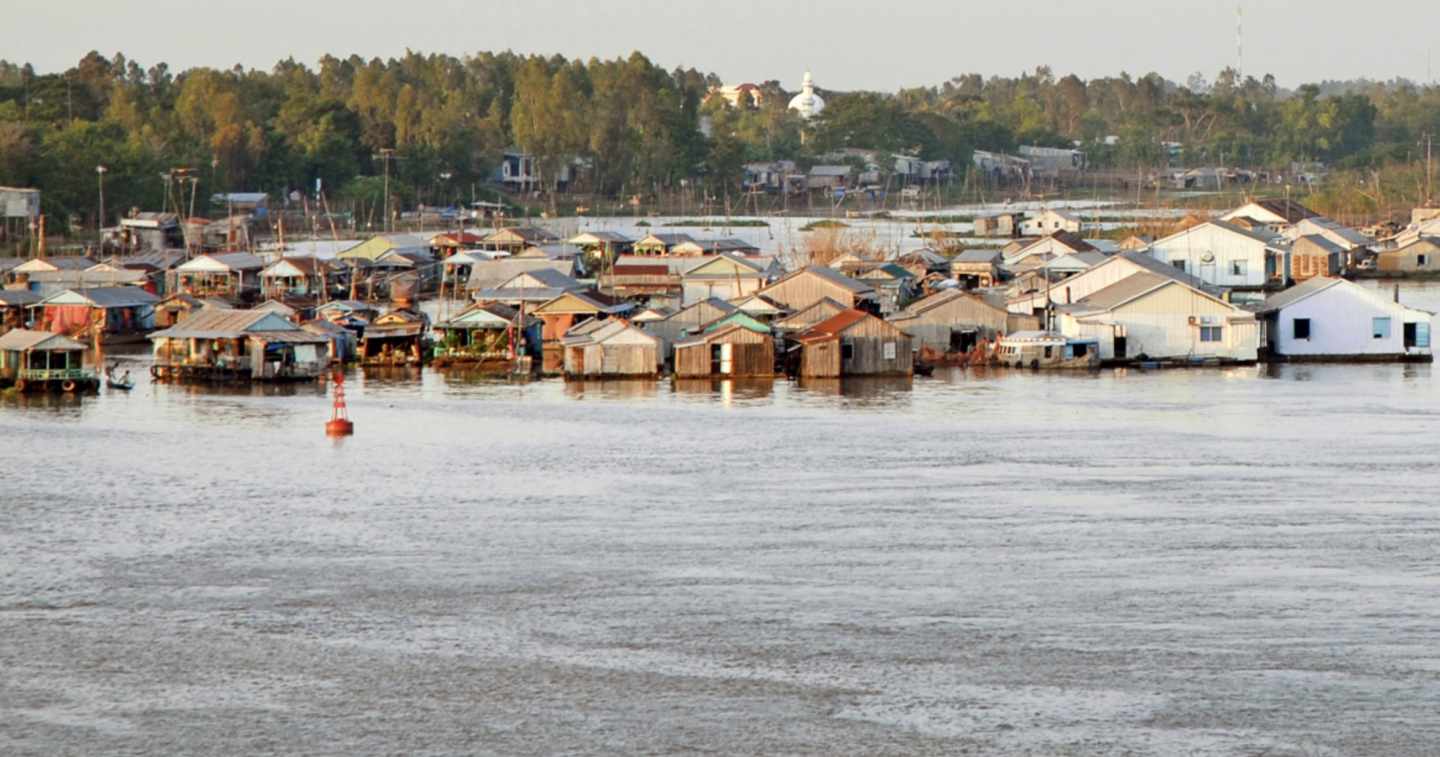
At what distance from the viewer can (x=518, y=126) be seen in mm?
65438

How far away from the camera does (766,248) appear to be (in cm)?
4575

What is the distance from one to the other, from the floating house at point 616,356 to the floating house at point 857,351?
1680mm

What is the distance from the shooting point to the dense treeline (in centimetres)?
4919

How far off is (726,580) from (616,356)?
1111 cm

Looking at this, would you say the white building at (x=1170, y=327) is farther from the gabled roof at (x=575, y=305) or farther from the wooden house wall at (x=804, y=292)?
the gabled roof at (x=575, y=305)

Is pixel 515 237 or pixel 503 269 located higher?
pixel 515 237

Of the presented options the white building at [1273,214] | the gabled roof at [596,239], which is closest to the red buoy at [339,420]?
the gabled roof at [596,239]

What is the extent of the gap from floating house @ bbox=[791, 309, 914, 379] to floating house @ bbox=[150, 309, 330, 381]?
5.57 metres

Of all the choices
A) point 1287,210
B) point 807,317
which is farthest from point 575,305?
point 1287,210

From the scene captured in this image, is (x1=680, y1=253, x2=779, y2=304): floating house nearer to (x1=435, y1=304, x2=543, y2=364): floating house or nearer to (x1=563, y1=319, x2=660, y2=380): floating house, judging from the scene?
(x1=435, y1=304, x2=543, y2=364): floating house

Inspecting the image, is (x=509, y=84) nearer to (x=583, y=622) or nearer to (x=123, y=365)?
(x=123, y=365)

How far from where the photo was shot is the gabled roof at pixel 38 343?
22.8 metres

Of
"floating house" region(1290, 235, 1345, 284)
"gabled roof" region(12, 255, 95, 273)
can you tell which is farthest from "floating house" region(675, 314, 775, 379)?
"floating house" region(1290, 235, 1345, 284)

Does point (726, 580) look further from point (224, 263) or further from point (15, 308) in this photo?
point (224, 263)
